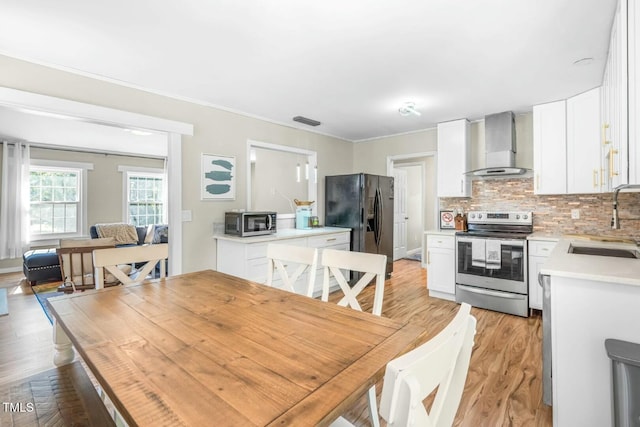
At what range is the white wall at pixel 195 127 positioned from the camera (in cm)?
248

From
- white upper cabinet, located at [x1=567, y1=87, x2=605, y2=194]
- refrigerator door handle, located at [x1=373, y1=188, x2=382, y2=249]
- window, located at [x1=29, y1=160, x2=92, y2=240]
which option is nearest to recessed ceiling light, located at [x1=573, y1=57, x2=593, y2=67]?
white upper cabinet, located at [x1=567, y1=87, x2=605, y2=194]

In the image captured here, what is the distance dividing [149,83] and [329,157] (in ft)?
9.34

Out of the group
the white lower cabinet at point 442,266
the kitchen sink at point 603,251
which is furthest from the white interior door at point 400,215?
the kitchen sink at point 603,251

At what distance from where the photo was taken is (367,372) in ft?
2.71

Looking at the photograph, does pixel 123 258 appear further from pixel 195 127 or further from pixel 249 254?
pixel 195 127

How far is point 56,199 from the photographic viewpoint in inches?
239

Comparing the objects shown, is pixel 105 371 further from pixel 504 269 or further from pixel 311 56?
pixel 504 269

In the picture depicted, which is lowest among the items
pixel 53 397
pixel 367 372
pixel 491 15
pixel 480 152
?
pixel 53 397

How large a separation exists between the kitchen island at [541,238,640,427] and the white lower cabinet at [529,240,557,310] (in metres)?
1.70

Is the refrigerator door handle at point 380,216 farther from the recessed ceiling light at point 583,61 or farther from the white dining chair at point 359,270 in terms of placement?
the white dining chair at point 359,270

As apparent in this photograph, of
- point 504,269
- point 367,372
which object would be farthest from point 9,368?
point 504,269

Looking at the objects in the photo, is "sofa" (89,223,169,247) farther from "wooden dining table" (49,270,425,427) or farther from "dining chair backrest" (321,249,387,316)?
"dining chair backrest" (321,249,387,316)

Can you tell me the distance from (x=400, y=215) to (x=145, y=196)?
5.92m

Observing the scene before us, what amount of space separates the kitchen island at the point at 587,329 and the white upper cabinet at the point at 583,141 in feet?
6.88
